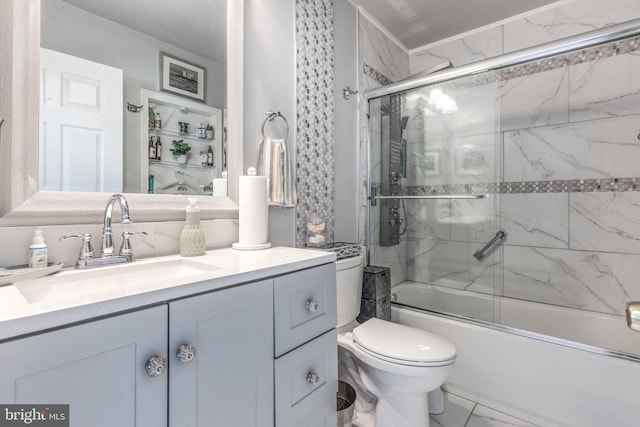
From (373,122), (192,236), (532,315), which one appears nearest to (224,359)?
(192,236)

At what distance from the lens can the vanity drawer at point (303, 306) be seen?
0.87 m

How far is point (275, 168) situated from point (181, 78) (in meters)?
0.53

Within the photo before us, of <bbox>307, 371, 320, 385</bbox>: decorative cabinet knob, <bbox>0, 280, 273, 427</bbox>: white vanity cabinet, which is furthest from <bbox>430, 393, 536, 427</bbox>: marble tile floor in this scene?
<bbox>0, 280, 273, 427</bbox>: white vanity cabinet

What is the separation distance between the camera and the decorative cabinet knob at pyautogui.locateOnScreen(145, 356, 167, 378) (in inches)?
23.7

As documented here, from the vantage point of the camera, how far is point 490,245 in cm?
214

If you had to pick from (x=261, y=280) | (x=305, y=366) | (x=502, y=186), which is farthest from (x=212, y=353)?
(x=502, y=186)

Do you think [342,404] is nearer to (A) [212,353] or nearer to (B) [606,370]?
(A) [212,353]

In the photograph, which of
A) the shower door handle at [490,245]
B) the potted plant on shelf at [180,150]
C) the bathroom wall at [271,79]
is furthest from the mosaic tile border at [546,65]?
the potted plant on shelf at [180,150]

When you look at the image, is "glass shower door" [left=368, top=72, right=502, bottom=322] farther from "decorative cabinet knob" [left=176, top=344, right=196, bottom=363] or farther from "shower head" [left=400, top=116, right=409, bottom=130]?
"decorative cabinet knob" [left=176, top=344, right=196, bottom=363]

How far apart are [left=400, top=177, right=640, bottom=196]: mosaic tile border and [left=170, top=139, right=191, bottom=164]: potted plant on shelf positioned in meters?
1.57

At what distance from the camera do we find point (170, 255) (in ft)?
3.73

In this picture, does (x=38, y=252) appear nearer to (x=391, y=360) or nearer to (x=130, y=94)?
(x=130, y=94)

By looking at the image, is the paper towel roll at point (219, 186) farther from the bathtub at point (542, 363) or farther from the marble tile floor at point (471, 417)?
the marble tile floor at point (471, 417)

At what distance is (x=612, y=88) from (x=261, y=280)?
2522 millimetres
